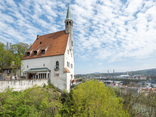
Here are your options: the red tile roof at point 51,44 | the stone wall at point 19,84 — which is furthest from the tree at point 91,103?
the red tile roof at point 51,44

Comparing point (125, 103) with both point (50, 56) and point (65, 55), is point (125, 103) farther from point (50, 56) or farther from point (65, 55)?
point (50, 56)

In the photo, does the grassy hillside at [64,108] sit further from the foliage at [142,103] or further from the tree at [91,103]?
the foliage at [142,103]

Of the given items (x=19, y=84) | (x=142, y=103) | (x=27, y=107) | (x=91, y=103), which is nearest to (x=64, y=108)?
(x=91, y=103)

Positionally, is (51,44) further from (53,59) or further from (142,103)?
(142,103)

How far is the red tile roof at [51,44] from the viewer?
1040 inches

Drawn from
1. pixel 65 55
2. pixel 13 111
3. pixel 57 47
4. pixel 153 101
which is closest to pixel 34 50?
pixel 57 47

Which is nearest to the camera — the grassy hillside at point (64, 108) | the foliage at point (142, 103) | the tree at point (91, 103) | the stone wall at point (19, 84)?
the grassy hillside at point (64, 108)

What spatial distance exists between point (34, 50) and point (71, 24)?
12.9 m

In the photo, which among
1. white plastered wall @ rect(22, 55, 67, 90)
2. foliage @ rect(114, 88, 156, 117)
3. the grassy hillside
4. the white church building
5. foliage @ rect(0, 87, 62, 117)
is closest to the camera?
the grassy hillside

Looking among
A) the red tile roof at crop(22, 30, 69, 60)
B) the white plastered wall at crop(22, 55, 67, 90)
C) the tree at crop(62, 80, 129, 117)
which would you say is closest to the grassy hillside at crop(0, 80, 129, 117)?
the tree at crop(62, 80, 129, 117)

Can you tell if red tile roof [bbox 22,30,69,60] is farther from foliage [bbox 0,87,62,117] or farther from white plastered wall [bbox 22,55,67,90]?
foliage [bbox 0,87,62,117]

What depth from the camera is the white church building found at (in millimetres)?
25047

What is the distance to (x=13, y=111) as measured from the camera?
42.2 feet

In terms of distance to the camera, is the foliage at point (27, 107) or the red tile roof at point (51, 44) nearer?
the foliage at point (27, 107)
